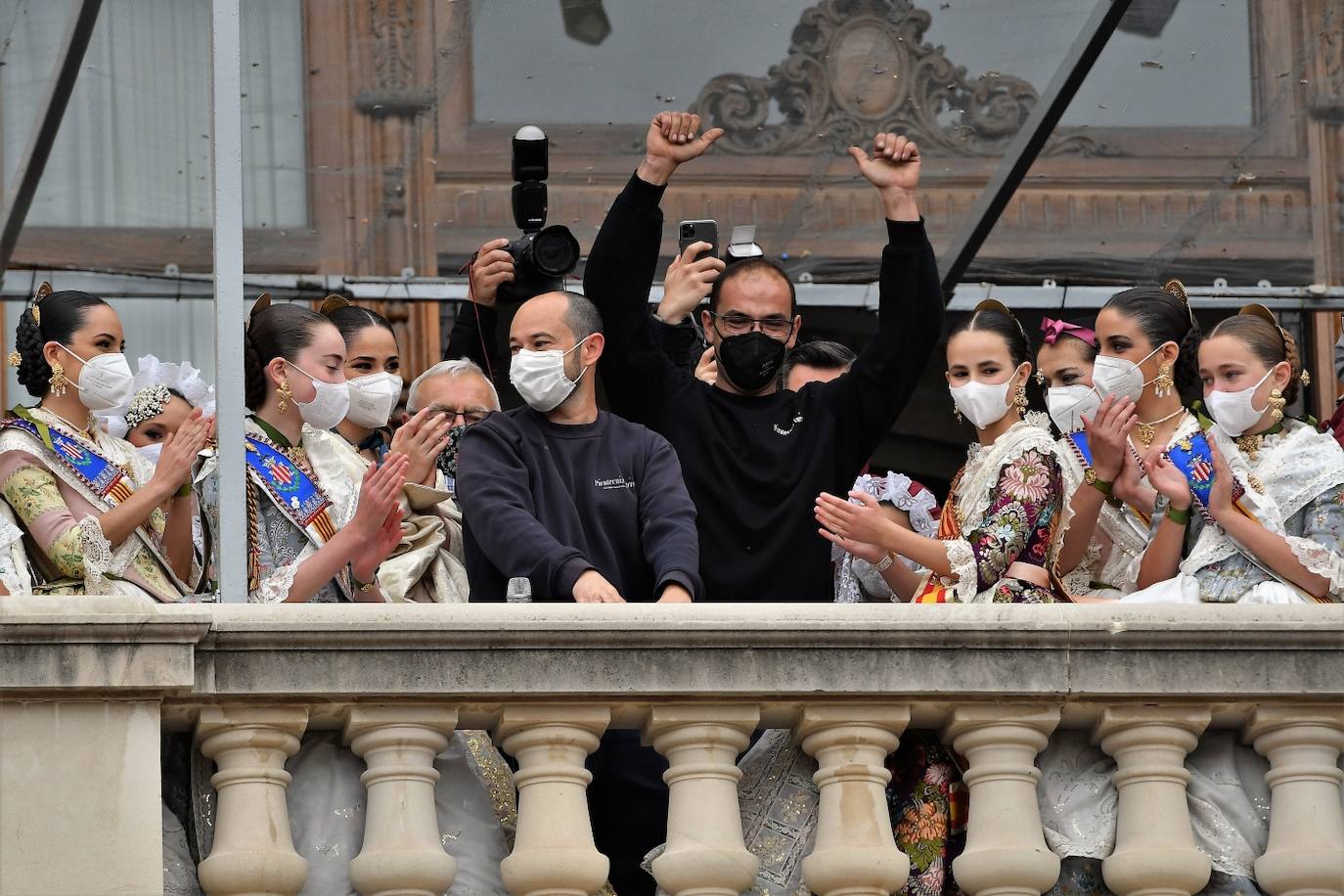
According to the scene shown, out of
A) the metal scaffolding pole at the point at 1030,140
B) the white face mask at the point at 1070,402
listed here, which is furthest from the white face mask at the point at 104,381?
the metal scaffolding pole at the point at 1030,140

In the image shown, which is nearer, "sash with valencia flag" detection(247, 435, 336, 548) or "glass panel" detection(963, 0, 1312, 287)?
"sash with valencia flag" detection(247, 435, 336, 548)

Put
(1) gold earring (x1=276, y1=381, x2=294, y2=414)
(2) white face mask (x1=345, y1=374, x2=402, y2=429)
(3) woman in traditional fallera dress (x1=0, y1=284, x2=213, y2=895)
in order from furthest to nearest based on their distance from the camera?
1. (2) white face mask (x1=345, y1=374, x2=402, y2=429)
2. (1) gold earring (x1=276, y1=381, x2=294, y2=414)
3. (3) woman in traditional fallera dress (x1=0, y1=284, x2=213, y2=895)

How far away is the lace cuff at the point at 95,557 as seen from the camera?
5.92m

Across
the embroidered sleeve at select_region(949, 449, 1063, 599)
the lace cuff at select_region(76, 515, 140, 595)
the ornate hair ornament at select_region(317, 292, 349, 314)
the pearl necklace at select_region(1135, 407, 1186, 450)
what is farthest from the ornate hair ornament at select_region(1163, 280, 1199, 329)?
the lace cuff at select_region(76, 515, 140, 595)

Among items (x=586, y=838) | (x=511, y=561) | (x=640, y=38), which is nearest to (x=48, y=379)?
(x=511, y=561)

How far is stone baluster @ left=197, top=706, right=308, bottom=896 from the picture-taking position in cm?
494

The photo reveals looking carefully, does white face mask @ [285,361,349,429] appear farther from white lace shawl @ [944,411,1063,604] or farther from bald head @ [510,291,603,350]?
white lace shawl @ [944,411,1063,604]

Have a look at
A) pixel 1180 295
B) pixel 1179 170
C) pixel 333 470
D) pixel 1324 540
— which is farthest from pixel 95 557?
pixel 1179 170

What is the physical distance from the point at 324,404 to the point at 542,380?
78 cm

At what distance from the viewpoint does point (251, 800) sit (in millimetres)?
5012

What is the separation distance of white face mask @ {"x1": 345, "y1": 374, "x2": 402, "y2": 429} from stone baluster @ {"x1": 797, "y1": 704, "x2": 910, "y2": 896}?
226cm

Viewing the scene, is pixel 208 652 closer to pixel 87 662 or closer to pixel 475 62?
pixel 87 662

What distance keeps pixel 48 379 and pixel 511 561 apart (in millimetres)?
1597

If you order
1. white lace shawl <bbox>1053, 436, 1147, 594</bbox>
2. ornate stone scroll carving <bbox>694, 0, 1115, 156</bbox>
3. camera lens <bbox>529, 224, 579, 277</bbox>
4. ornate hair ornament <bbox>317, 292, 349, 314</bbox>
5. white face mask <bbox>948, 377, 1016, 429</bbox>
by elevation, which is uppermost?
ornate stone scroll carving <bbox>694, 0, 1115, 156</bbox>
